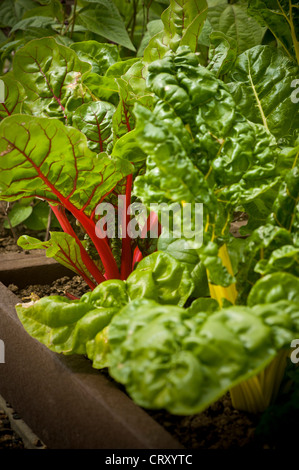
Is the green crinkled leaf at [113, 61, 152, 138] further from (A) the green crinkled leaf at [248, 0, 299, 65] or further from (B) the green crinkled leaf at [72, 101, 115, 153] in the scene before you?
(A) the green crinkled leaf at [248, 0, 299, 65]

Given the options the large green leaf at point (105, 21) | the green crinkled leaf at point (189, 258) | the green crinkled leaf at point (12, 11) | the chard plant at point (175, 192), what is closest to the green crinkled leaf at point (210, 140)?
the chard plant at point (175, 192)

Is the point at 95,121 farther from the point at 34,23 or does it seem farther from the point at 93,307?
the point at 34,23

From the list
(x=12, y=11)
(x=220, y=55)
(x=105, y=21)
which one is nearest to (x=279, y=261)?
(x=220, y=55)

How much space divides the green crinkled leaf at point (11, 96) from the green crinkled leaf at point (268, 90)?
0.37 metres

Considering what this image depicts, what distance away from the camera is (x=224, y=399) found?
666 mm

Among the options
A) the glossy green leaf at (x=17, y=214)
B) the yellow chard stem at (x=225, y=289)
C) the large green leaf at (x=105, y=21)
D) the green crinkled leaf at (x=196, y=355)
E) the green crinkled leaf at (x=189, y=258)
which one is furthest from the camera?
the glossy green leaf at (x=17, y=214)

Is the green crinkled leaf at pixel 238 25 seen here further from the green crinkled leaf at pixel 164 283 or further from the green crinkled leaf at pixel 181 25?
the green crinkled leaf at pixel 164 283

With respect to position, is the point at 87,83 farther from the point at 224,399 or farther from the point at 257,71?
the point at 224,399

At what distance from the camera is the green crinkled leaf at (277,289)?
539mm

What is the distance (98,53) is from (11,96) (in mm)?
257

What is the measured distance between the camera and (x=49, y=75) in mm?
883

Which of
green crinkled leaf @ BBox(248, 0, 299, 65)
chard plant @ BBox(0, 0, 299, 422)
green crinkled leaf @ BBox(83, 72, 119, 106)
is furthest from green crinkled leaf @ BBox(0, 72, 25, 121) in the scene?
green crinkled leaf @ BBox(248, 0, 299, 65)

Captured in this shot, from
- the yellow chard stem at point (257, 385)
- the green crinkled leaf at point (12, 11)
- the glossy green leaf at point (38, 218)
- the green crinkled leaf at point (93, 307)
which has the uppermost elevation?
the green crinkled leaf at point (12, 11)

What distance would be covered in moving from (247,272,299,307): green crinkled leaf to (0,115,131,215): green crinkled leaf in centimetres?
32
